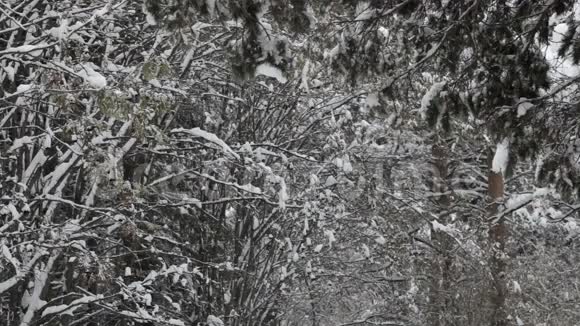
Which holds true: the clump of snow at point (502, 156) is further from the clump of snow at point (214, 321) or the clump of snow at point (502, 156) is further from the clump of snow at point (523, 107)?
the clump of snow at point (214, 321)

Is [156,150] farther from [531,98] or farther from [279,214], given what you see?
[531,98]

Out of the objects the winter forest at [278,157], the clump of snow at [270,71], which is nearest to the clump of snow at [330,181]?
the winter forest at [278,157]

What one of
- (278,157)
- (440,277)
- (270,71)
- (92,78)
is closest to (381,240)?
(440,277)

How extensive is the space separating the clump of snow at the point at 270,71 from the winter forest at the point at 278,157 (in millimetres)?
17

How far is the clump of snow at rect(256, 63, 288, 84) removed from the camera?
497 centimetres

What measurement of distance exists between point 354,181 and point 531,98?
13.5 feet

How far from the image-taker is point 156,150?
813 cm

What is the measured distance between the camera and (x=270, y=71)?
16.4ft

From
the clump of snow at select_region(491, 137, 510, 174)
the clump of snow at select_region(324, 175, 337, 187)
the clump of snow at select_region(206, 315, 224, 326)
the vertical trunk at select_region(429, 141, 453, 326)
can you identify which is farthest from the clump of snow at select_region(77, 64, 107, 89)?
the vertical trunk at select_region(429, 141, 453, 326)

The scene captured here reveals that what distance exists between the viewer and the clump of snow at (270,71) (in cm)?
497

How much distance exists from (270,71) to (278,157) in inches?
184

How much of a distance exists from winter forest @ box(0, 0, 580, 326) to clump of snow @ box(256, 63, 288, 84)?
0.02 meters

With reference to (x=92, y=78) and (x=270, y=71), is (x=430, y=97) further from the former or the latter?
(x=92, y=78)

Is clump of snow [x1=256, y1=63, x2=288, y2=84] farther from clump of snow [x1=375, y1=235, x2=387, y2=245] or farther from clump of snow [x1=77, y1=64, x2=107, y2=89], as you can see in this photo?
clump of snow [x1=375, y1=235, x2=387, y2=245]
